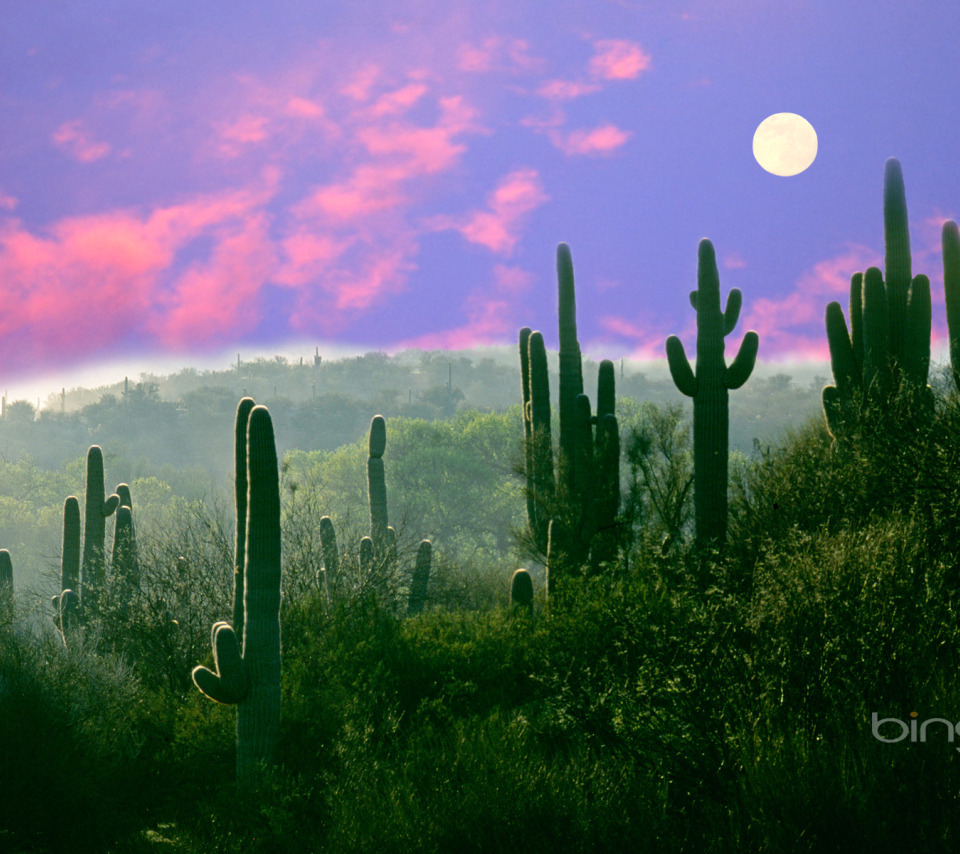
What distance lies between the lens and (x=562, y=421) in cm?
1705

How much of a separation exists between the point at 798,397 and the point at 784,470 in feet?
226

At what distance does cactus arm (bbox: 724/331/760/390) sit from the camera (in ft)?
48.9

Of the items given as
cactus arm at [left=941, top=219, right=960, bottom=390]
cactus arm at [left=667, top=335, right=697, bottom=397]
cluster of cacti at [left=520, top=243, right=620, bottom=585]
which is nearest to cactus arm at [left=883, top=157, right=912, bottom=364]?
cactus arm at [left=941, top=219, right=960, bottom=390]

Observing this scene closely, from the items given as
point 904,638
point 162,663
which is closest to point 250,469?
point 162,663

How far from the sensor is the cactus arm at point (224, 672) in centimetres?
931

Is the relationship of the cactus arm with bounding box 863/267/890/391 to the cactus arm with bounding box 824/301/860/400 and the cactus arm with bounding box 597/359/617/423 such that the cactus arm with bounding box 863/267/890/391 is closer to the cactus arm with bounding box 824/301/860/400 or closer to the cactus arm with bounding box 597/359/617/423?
the cactus arm with bounding box 824/301/860/400

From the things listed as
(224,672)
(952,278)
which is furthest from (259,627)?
(952,278)

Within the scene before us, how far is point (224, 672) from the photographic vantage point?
942 cm

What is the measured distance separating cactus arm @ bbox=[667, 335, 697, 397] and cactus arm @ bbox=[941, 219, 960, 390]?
4247 millimetres

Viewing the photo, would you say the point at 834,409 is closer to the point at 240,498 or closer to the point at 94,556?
the point at 240,498

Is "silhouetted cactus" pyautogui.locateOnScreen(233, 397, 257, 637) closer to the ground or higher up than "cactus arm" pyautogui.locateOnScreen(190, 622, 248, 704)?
higher up

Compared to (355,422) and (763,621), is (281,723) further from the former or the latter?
(355,422)
